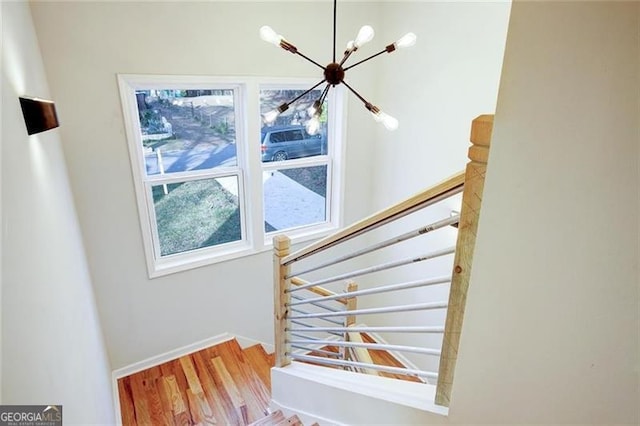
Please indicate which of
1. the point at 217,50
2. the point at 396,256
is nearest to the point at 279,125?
the point at 217,50

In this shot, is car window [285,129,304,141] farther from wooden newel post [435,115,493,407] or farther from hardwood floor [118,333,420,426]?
wooden newel post [435,115,493,407]

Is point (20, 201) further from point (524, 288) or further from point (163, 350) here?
point (163, 350)

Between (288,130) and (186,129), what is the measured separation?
0.89 meters

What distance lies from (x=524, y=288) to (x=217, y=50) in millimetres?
2588

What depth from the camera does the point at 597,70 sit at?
1.58 ft

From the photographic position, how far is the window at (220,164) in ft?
8.75

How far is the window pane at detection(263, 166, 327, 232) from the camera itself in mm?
3342

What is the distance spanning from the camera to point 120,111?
2.40 m

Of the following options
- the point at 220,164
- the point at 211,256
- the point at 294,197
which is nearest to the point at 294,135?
the point at 294,197

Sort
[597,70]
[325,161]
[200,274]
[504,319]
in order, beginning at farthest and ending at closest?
[325,161] < [200,274] < [504,319] < [597,70]

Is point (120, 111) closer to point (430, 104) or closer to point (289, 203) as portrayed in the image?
point (289, 203)

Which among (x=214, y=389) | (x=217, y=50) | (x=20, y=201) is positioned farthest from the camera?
(x=214, y=389)
